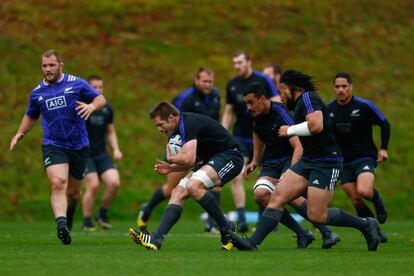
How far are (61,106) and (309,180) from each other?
12.0ft

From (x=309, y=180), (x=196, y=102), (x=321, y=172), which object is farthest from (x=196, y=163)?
(x=196, y=102)

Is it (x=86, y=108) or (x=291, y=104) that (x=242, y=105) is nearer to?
(x=86, y=108)

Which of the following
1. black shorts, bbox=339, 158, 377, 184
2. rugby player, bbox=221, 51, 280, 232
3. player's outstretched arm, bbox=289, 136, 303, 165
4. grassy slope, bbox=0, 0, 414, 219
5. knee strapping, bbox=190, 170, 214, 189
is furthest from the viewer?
grassy slope, bbox=0, 0, 414, 219

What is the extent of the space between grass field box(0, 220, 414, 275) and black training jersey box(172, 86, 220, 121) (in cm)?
318

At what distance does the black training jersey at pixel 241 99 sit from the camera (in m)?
17.8

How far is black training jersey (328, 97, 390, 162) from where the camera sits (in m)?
14.5

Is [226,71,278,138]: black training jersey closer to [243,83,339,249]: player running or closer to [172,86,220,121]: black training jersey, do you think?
[172,86,220,121]: black training jersey

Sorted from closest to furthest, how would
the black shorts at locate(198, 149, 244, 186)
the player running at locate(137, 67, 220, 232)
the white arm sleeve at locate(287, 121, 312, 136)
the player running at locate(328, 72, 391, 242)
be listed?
the white arm sleeve at locate(287, 121, 312, 136)
the black shorts at locate(198, 149, 244, 186)
the player running at locate(328, 72, 391, 242)
the player running at locate(137, 67, 220, 232)

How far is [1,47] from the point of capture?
96.8ft

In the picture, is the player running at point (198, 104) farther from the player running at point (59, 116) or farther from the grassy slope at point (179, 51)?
the grassy slope at point (179, 51)

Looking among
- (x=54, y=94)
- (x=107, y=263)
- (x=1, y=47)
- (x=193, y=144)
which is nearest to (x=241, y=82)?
(x=54, y=94)

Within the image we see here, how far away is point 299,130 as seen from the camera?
1138 cm

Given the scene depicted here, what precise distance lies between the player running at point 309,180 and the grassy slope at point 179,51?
39.5 feet

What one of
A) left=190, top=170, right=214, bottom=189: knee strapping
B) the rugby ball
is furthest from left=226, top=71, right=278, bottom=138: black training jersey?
the rugby ball
